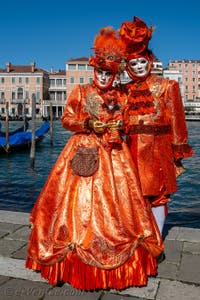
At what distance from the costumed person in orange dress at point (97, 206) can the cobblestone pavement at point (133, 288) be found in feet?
0.18

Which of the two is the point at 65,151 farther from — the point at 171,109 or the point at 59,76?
the point at 59,76

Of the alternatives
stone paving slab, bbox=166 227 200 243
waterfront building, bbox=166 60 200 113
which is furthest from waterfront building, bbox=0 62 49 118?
stone paving slab, bbox=166 227 200 243

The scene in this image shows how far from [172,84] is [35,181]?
752cm

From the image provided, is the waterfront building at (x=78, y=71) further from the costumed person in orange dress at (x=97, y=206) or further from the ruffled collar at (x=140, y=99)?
the costumed person in orange dress at (x=97, y=206)

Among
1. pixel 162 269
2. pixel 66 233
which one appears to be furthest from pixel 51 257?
pixel 162 269

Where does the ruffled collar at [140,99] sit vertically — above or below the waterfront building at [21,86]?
below

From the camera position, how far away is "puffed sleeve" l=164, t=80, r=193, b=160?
8.81 feet

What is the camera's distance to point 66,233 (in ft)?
7.78

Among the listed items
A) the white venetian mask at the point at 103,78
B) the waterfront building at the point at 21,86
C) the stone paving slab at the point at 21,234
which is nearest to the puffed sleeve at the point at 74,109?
the white venetian mask at the point at 103,78

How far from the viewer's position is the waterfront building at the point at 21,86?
191 feet

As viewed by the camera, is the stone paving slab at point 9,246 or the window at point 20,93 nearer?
the stone paving slab at point 9,246

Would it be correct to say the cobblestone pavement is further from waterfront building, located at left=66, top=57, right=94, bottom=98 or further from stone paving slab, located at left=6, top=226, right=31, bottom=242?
waterfront building, located at left=66, top=57, right=94, bottom=98

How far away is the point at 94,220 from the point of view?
7.73 ft

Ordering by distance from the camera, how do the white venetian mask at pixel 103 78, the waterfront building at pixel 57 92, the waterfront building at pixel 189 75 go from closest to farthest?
the white venetian mask at pixel 103 78
the waterfront building at pixel 57 92
the waterfront building at pixel 189 75
